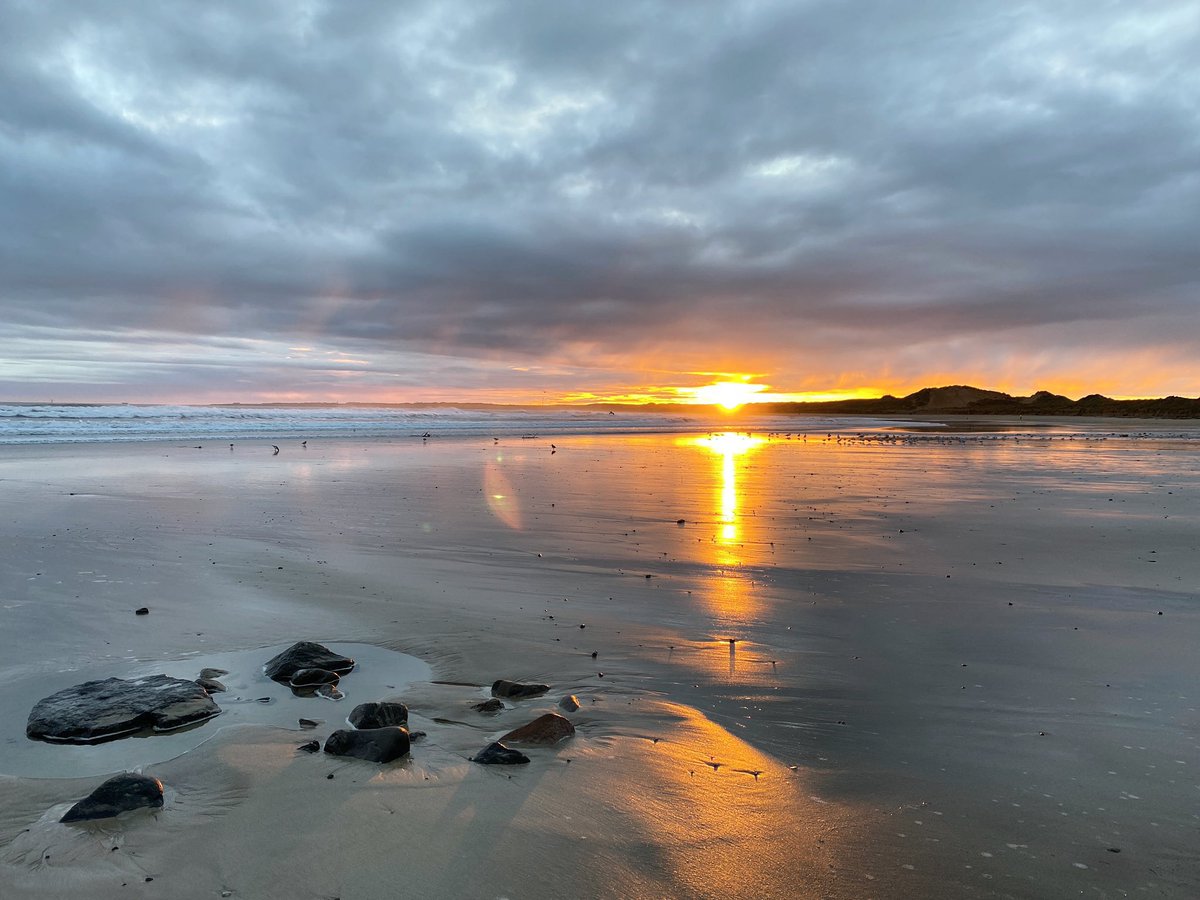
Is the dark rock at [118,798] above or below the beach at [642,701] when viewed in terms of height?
above

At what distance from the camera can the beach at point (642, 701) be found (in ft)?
10.7

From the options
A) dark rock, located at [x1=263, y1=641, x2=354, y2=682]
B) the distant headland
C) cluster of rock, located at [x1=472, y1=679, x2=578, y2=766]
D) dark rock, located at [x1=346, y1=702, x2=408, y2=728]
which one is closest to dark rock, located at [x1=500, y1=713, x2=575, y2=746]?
cluster of rock, located at [x1=472, y1=679, x2=578, y2=766]

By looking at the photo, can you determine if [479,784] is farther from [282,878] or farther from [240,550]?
[240,550]

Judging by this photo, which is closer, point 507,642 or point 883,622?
point 507,642

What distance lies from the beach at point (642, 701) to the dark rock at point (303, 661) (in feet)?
0.47

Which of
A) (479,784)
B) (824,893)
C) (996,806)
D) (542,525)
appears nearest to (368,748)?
(479,784)

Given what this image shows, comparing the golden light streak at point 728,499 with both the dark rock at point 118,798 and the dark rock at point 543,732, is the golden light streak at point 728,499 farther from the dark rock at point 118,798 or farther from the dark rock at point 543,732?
the dark rock at point 118,798

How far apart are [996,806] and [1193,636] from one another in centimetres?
417

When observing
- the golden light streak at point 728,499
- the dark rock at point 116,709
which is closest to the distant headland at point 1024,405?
the golden light streak at point 728,499

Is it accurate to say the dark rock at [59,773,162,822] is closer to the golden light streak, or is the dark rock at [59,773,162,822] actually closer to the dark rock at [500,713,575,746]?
the dark rock at [500,713,575,746]

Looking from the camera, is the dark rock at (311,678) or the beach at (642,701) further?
the dark rock at (311,678)

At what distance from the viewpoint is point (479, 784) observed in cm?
391

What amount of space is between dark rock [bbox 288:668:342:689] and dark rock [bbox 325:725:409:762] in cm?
119

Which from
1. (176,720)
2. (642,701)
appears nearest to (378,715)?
(176,720)
